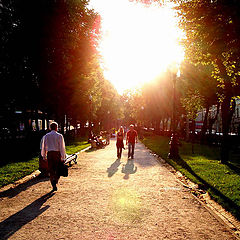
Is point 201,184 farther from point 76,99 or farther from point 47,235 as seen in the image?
point 76,99

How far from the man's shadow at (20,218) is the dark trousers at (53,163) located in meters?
1.08

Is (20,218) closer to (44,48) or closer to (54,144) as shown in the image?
(54,144)

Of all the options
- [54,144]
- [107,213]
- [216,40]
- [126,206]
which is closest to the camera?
[107,213]

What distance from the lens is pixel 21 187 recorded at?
856 centimetres

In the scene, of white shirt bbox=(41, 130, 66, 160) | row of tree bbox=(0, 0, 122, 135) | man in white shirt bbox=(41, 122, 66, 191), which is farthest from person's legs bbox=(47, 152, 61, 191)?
row of tree bbox=(0, 0, 122, 135)

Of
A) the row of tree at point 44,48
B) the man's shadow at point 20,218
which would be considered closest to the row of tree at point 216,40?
the man's shadow at point 20,218

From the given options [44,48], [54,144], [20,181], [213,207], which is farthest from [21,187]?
[44,48]

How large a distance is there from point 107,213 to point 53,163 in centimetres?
272

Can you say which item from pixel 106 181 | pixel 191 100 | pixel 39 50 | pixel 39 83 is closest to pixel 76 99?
pixel 39 83

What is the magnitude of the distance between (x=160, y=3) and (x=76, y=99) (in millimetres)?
17611

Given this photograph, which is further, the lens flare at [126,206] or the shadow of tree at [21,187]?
the shadow of tree at [21,187]

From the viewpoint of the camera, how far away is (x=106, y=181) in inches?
369

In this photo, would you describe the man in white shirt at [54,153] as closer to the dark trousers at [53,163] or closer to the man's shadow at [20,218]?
the dark trousers at [53,163]

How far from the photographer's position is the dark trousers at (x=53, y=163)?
794 centimetres
